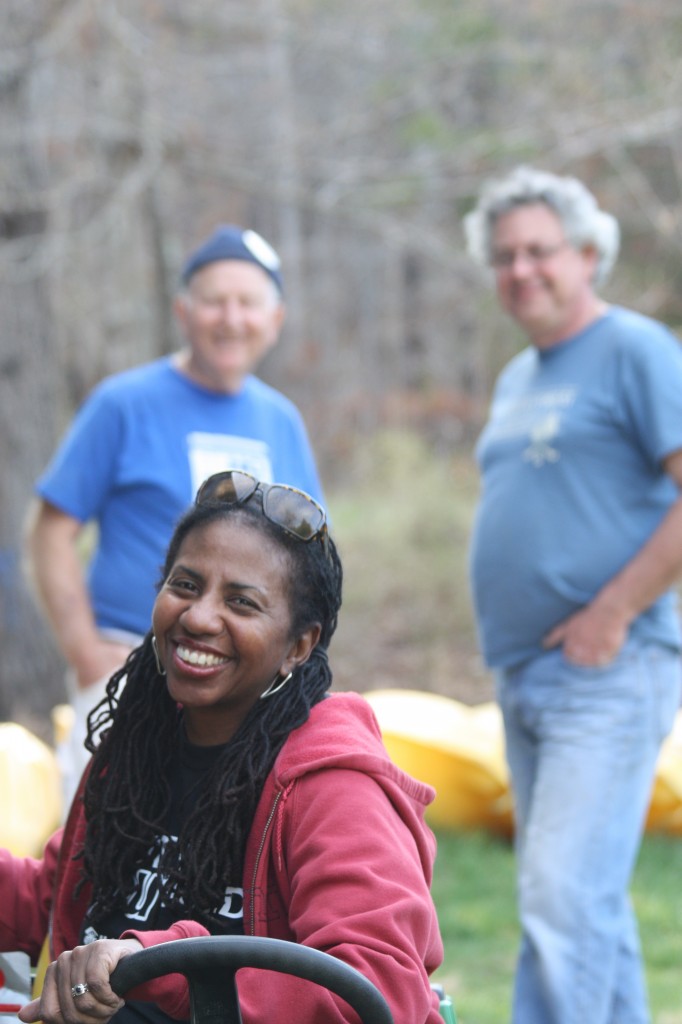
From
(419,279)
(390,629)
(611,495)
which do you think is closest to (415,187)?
(390,629)

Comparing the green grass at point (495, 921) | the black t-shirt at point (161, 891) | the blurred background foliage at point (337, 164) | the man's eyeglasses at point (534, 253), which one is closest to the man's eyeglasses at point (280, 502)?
the black t-shirt at point (161, 891)

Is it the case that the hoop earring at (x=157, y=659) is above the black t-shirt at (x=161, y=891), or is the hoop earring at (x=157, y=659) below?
above

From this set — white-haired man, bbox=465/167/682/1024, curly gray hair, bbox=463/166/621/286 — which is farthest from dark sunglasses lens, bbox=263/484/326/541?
curly gray hair, bbox=463/166/621/286

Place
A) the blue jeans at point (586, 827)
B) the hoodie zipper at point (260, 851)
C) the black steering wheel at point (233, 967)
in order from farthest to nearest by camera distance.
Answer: the blue jeans at point (586, 827) → the hoodie zipper at point (260, 851) → the black steering wheel at point (233, 967)

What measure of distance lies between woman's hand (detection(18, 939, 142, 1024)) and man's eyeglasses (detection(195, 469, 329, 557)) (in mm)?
727

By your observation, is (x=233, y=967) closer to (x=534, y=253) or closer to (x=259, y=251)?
(x=534, y=253)

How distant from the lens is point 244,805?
6.57 ft

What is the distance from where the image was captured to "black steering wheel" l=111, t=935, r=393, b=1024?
154cm

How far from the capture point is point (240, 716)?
2.14 meters

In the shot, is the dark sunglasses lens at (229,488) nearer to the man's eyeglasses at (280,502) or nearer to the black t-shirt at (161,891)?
the man's eyeglasses at (280,502)

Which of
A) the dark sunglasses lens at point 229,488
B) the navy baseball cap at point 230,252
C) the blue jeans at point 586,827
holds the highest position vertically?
the navy baseball cap at point 230,252

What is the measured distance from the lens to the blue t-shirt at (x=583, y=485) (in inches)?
144

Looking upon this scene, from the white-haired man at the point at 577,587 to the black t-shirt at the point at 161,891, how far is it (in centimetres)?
162

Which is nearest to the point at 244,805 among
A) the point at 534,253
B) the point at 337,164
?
the point at 534,253
